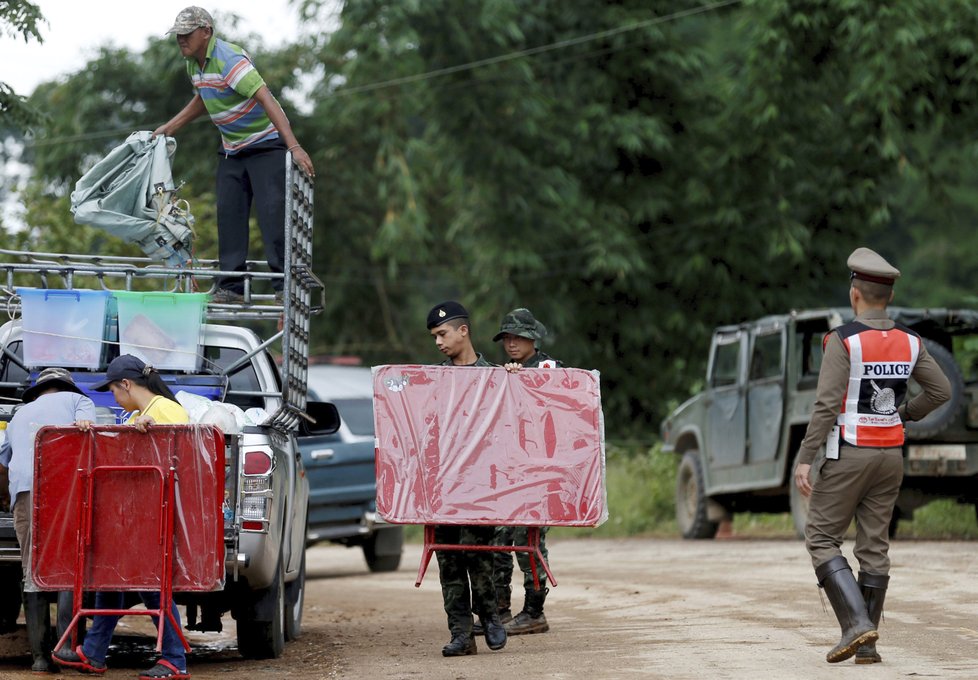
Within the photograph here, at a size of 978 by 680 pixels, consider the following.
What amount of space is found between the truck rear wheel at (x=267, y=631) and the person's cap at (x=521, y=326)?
1919 millimetres

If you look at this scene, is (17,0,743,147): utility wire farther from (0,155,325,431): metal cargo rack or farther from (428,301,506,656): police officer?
(428,301,506,656): police officer

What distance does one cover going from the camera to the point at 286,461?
1025 cm

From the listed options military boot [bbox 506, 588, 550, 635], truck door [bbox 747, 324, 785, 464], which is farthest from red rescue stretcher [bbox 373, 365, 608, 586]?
truck door [bbox 747, 324, 785, 464]

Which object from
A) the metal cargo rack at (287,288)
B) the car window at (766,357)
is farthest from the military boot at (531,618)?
the car window at (766,357)

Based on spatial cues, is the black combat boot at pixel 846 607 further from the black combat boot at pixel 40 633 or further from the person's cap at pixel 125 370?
the black combat boot at pixel 40 633

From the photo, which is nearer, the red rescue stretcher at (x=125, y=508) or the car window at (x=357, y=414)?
the red rescue stretcher at (x=125, y=508)

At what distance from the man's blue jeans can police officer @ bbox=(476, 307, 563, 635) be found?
6.95ft

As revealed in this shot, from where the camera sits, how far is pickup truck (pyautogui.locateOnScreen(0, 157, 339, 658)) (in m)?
9.42

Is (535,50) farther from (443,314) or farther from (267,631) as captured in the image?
(267,631)

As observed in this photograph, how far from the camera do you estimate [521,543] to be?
1064 centimetres

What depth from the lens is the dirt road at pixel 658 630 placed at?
8750 mm

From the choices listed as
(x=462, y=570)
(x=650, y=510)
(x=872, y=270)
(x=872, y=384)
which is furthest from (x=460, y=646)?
(x=650, y=510)

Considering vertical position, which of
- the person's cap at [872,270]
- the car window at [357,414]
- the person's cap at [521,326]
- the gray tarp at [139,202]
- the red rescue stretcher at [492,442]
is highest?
the gray tarp at [139,202]

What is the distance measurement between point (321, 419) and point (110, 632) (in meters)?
2.56
